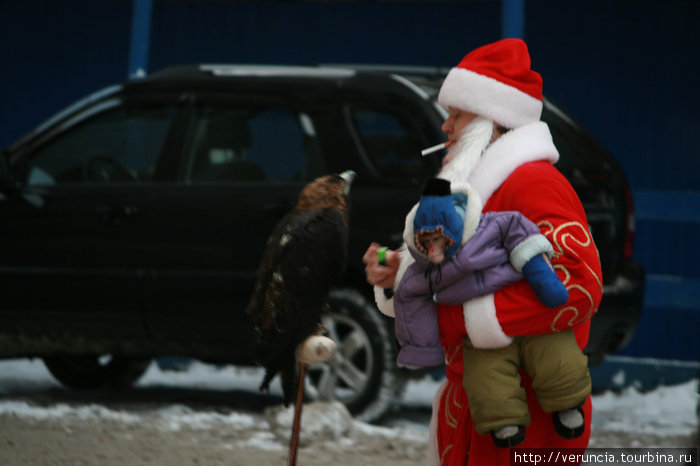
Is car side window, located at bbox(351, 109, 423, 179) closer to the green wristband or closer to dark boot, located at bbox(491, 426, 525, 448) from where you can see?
the green wristband

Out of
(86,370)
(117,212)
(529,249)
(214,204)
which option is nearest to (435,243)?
(529,249)

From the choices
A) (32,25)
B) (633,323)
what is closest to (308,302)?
(633,323)

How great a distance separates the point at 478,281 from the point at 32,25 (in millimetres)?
8218

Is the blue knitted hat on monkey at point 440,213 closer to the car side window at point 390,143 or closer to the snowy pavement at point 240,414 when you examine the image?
the snowy pavement at point 240,414

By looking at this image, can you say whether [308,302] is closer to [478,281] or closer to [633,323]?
[478,281]

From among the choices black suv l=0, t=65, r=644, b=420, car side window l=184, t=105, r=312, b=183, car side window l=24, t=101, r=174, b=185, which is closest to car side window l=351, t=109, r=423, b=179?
black suv l=0, t=65, r=644, b=420

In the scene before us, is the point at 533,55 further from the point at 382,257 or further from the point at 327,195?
the point at 382,257

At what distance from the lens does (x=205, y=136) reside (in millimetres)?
6312

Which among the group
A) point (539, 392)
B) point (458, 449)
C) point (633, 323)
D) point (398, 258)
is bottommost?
point (633, 323)

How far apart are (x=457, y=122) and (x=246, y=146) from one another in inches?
139

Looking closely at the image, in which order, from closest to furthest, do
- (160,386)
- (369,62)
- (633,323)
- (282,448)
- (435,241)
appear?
(435,241) < (282,448) < (633,323) < (160,386) < (369,62)

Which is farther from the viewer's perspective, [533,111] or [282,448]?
[282,448]

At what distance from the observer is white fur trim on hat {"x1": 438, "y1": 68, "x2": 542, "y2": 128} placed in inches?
107

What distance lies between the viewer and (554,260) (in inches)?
99.3
